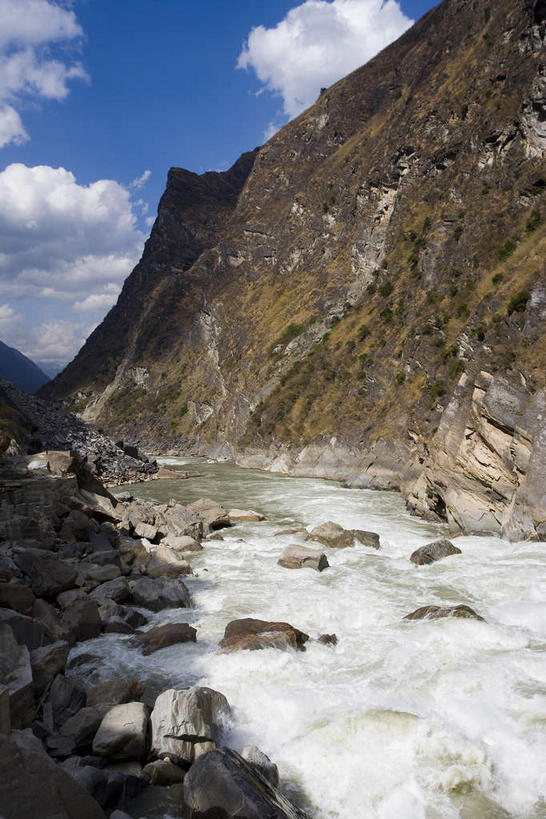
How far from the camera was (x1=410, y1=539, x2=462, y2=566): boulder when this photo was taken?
17.2m

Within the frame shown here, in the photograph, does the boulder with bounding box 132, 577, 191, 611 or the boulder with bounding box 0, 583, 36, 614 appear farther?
the boulder with bounding box 132, 577, 191, 611

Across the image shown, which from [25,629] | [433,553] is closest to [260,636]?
[25,629]

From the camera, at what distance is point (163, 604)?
13.5 m

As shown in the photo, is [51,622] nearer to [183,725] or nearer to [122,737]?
[122,737]

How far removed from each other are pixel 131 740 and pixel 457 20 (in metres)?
93.1

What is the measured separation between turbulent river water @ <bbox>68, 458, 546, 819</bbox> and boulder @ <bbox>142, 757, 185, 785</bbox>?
43 centimetres

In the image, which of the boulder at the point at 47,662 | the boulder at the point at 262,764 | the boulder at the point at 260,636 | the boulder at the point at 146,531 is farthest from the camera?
the boulder at the point at 146,531

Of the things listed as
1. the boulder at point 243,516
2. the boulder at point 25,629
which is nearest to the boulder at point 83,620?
the boulder at point 25,629

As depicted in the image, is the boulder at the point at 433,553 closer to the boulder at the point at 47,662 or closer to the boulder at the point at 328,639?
the boulder at the point at 328,639

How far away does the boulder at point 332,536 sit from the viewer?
65.1ft

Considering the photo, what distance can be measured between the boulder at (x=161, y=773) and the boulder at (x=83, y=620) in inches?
190

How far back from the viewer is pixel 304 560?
1689 centimetres

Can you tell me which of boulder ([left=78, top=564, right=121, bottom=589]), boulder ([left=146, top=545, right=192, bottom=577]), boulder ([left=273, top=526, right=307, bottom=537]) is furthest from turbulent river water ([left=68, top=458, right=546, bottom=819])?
boulder ([left=273, top=526, right=307, bottom=537])

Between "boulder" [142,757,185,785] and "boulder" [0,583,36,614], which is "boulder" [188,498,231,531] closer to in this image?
"boulder" [0,583,36,614]
